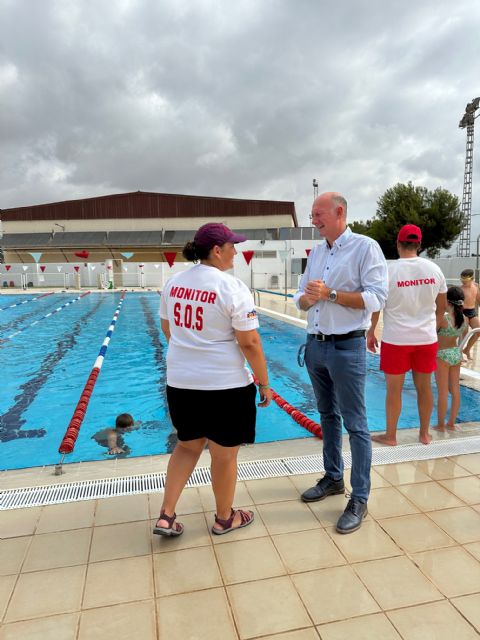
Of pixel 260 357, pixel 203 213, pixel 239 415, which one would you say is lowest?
pixel 239 415

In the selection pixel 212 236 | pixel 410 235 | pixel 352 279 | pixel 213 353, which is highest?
pixel 410 235

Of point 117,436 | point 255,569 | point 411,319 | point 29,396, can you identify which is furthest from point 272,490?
point 29,396

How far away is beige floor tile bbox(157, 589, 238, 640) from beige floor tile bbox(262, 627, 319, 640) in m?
0.15

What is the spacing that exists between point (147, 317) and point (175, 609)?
12.5m

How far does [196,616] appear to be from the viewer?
1720 mm

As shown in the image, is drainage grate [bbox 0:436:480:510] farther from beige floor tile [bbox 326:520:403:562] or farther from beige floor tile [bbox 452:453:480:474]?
beige floor tile [bbox 326:520:403:562]

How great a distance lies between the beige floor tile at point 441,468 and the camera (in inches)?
114

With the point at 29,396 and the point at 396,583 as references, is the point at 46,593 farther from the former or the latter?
the point at 29,396

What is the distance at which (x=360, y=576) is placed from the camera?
1.94m

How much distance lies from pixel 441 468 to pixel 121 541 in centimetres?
219

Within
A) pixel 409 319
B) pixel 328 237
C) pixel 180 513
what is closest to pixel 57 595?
pixel 180 513

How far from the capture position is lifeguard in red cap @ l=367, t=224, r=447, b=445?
3.18m

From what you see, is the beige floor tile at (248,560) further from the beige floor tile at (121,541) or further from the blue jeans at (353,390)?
the blue jeans at (353,390)

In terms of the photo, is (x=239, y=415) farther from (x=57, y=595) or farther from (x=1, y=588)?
(x=1, y=588)
